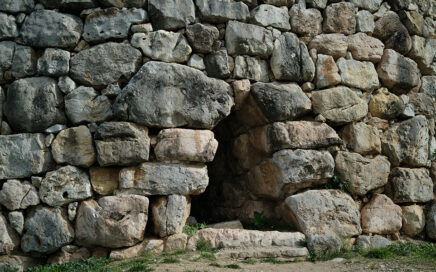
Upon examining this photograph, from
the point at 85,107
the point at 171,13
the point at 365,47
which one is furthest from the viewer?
the point at 365,47

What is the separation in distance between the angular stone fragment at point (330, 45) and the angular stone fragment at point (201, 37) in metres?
1.61

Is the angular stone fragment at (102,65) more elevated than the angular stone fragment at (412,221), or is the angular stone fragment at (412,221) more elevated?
the angular stone fragment at (102,65)

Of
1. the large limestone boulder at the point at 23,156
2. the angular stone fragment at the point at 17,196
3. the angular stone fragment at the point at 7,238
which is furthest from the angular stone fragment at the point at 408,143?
the angular stone fragment at the point at 7,238

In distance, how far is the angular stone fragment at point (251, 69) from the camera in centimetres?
598

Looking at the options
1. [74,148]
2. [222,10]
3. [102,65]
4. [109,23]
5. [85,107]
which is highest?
[222,10]

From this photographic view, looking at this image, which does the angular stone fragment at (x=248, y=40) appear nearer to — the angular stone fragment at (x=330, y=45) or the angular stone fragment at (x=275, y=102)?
the angular stone fragment at (x=275, y=102)

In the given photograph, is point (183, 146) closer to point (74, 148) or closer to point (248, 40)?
point (74, 148)

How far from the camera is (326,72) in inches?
251

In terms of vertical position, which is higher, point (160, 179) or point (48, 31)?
point (48, 31)

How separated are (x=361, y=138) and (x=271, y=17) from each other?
220 cm

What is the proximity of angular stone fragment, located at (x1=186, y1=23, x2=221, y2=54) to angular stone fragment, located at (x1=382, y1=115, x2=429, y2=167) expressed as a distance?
9.99ft

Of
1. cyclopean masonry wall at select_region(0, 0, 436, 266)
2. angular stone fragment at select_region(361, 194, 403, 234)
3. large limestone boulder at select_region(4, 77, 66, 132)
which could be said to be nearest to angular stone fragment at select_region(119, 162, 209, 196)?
cyclopean masonry wall at select_region(0, 0, 436, 266)

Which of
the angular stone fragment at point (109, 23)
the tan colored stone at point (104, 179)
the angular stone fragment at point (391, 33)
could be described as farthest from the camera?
the angular stone fragment at point (391, 33)

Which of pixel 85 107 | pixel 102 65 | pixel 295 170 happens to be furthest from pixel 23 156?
pixel 295 170
